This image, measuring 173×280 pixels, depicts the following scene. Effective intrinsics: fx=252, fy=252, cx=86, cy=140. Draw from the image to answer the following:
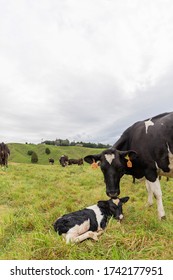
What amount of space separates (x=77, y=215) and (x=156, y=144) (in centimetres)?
258

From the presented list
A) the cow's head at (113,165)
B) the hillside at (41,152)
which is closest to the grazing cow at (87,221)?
the cow's head at (113,165)

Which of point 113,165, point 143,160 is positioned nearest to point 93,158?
point 113,165

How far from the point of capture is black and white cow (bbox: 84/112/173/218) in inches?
240

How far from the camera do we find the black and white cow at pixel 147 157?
6102 mm

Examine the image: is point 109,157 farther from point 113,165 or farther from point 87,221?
point 87,221

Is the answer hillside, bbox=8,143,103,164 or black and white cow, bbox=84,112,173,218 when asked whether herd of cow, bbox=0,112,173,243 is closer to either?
black and white cow, bbox=84,112,173,218

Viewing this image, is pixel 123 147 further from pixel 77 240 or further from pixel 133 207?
pixel 77 240

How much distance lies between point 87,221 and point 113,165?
64.5 inches

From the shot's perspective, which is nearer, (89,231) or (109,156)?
(89,231)

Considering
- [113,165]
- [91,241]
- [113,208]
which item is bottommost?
[91,241]

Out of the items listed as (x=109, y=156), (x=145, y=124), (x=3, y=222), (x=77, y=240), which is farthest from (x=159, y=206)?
(x=3, y=222)

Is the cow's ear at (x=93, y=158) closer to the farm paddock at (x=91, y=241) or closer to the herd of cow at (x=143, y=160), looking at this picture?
the herd of cow at (x=143, y=160)

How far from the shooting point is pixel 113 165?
6227mm
